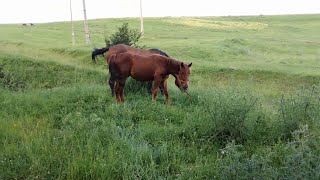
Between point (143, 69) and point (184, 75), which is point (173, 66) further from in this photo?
point (143, 69)

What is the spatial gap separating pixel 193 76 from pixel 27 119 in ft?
41.3

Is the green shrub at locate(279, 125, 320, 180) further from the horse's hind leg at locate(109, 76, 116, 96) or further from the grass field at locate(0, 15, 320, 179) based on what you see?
the horse's hind leg at locate(109, 76, 116, 96)

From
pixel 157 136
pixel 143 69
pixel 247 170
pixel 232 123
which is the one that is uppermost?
pixel 143 69

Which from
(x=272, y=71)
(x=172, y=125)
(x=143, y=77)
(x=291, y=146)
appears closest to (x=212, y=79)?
(x=272, y=71)

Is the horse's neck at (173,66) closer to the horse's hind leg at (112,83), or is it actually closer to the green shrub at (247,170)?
the horse's hind leg at (112,83)

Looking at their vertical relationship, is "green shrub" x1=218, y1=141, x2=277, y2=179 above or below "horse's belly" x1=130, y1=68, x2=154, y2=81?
below

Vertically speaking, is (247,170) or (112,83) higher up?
(112,83)

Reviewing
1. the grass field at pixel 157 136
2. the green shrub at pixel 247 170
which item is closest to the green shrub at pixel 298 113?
the grass field at pixel 157 136

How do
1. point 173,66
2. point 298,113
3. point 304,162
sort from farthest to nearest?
point 173,66 < point 298,113 < point 304,162

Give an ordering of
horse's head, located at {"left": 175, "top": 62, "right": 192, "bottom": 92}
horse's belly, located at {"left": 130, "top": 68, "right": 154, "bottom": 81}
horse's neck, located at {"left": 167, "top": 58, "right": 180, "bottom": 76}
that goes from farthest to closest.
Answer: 1. horse's belly, located at {"left": 130, "top": 68, "right": 154, "bottom": 81}
2. horse's neck, located at {"left": 167, "top": 58, "right": 180, "bottom": 76}
3. horse's head, located at {"left": 175, "top": 62, "right": 192, "bottom": 92}

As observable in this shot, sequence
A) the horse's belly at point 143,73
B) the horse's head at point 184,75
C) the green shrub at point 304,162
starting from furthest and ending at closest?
the horse's belly at point 143,73
the horse's head at point 184,75
the green shrub at point 304,162

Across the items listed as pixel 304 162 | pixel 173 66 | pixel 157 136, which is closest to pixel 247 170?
pixel 304 162

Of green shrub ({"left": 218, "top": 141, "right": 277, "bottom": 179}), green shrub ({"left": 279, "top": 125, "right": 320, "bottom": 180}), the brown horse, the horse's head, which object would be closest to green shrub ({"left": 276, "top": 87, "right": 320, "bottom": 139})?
green shrub ({"left": 279, "top": 125, "right": 320, "bottom": 180})

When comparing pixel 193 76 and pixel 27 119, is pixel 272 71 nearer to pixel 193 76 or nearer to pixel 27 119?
pixel 193 76
